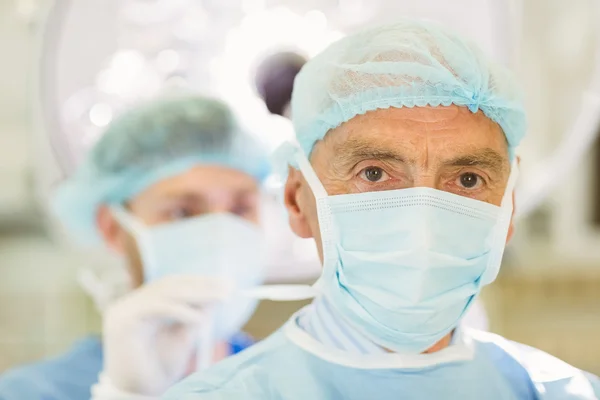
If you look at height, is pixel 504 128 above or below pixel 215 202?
above

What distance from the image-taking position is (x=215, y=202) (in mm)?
1645

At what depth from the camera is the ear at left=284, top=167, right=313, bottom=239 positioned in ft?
3.81

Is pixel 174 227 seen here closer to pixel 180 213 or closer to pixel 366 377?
pixel 180 213

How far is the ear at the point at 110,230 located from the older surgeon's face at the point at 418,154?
754 mm

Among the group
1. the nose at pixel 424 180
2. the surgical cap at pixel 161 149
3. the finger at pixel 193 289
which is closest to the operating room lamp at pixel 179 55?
the surgical cap at pixel 161 149

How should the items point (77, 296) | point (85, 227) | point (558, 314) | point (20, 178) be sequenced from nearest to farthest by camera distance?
point (85, 227), point (20, 178), point (77, 296), point (558, 314)

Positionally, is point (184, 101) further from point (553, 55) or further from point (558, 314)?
point (558, 314)

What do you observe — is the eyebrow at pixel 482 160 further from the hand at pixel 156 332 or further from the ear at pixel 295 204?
the hand at pixel 156 332

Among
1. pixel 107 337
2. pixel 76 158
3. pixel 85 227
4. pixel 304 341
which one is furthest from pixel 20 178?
pixel 304 341

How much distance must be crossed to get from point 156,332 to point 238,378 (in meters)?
0.46

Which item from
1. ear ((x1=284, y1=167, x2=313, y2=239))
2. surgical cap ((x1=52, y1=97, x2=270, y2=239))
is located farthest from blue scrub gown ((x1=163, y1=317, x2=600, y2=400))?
surgical cap ((x1=52, y1=97, x2=270, y2=239))

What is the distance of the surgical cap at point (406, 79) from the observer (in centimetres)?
103

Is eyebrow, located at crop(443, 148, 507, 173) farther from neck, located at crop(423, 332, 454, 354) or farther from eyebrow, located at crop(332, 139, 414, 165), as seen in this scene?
neck, located at crop(423, 332, 454, 354)

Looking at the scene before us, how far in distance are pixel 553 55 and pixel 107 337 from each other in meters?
1.04
